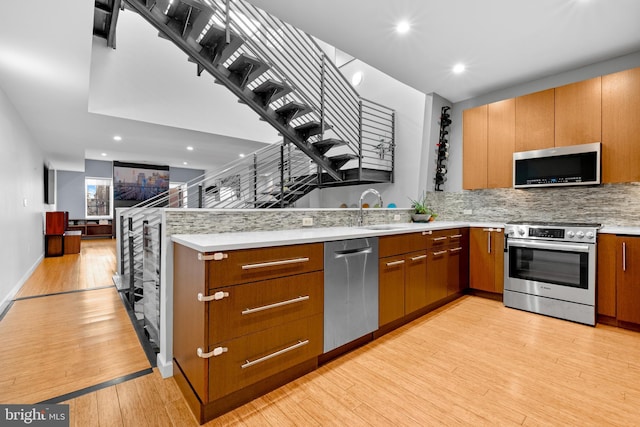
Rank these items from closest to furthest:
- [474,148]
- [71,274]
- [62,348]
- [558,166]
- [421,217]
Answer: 1. [62,348]
2. [558,166]
3. [421,217]
4. [474,148]
5. [71,274]

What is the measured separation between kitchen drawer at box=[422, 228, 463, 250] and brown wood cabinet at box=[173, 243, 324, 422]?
149 cm

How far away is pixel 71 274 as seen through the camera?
479cm

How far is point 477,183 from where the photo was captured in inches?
150

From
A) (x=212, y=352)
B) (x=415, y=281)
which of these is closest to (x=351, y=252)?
(x=415, y=281)

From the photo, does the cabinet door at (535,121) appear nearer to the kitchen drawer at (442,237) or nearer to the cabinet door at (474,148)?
the cabinet door at (474,148)

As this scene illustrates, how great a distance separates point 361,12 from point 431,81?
162 centimetres

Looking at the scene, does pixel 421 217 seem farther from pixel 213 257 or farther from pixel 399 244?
pixel 213 257

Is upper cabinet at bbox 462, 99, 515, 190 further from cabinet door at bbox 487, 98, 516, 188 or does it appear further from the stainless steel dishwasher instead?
the stainless steel dishwasher

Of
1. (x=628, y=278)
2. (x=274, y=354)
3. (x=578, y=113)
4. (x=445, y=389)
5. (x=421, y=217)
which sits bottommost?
(x=445, y=389)

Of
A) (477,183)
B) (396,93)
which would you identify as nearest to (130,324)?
(477,183)

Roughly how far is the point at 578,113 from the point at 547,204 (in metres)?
1.04

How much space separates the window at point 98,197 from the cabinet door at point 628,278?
12349 millimetres

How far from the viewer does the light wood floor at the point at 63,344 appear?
1.83m

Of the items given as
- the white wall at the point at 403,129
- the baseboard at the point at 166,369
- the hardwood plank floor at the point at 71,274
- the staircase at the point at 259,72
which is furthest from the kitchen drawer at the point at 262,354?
the hardwood plank floor at the point at 71,274
